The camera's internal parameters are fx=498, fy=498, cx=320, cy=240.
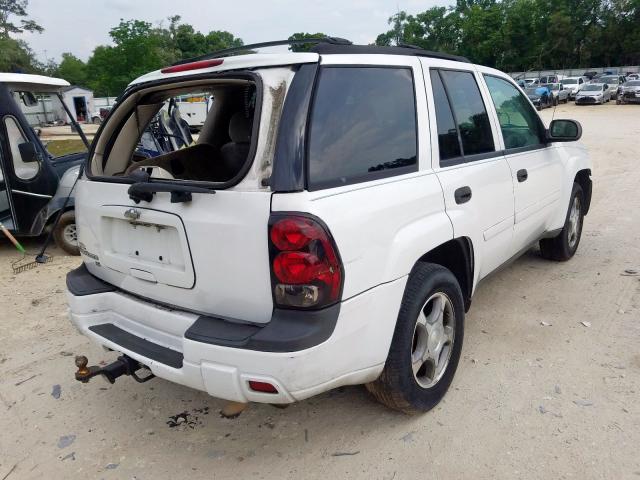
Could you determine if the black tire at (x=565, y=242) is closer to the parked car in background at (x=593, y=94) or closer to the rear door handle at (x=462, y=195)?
the rear door handle at (x=462, y=195)

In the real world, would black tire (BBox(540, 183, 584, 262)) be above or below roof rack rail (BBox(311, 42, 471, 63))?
below

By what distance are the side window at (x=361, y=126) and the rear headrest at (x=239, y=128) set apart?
4.67 feet

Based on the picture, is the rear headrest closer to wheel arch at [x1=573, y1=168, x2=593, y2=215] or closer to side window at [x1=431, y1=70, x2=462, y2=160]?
side window at [x1=431, y1=70, x2=462, y2=160]

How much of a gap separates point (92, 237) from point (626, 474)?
9.67 ft

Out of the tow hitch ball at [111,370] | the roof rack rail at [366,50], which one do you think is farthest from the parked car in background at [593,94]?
the tow hitch ball at [111,370]

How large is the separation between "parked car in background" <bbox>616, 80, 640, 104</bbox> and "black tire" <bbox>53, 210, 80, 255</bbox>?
1296 inches

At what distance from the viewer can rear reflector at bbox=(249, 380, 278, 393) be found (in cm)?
204

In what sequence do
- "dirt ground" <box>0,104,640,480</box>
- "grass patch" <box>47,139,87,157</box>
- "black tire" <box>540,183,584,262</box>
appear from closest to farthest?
"dirt ground" <box>0,104,640,480</box> < "black tire" <box>540,183,584,262</box> < "grass patch" <box>47,139,87,157</box>

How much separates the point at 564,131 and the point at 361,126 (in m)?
2.70

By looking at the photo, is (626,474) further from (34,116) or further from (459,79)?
(34,116)

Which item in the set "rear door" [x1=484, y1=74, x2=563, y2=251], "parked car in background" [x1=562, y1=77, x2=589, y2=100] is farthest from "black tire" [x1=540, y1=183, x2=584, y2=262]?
"parked car in background" [x1=562, y1=77, x2=589, y2=100]

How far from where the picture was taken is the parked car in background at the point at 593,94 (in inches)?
1209

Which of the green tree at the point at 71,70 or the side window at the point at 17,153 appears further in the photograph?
the green tree at the point at 71,70

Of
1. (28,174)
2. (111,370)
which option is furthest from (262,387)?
(28,174)
